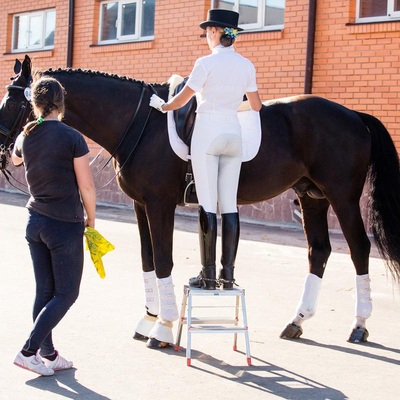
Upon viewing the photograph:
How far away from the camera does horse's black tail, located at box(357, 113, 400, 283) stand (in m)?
6.84

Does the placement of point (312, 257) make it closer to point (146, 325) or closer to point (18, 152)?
point (146, 325)

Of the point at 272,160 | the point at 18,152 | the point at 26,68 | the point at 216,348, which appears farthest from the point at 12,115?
the point at 216,348

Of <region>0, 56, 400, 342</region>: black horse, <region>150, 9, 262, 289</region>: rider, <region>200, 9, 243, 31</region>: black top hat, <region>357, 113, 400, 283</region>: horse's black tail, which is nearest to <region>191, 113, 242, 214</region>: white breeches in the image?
<region>150, 9, 262, 289</region>: rider

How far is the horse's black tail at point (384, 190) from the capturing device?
6840mm

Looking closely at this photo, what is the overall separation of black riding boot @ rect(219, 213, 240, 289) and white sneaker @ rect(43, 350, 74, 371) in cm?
126

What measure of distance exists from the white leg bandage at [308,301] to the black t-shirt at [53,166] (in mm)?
2279

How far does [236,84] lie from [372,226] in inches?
78.4

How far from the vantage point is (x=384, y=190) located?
22.6 feet

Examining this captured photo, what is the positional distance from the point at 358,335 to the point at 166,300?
5.26 feet

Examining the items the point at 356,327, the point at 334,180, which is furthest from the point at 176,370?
the point at 334,180

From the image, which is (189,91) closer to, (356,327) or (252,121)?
(252,121)

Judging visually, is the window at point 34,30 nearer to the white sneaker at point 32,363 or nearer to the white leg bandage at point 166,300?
the white leg bandage at point 166,300

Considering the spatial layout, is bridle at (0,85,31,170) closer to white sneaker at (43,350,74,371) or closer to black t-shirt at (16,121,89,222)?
black t-shirt at (16,121,89,222)

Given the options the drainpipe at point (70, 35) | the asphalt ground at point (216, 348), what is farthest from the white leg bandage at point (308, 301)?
the drainpipe at point (70, 35)
